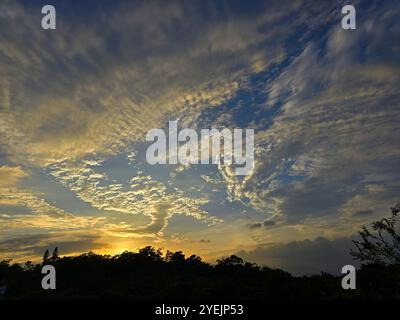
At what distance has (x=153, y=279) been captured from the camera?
80312mm

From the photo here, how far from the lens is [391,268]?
20.6 metres

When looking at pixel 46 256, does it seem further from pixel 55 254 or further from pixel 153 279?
pixel 153 279

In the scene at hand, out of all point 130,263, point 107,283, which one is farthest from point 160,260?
point 107,283

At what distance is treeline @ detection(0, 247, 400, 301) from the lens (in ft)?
204

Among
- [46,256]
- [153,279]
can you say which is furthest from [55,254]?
[153,279]

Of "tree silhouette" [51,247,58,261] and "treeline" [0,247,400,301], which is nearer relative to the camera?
"treeline" [0,247,400,301]

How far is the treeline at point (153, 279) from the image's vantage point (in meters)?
62.1

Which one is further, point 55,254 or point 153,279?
point 55,254

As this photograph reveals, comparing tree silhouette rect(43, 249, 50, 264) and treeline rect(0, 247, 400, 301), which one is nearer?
treeline rect(0, 247, 400, 301)

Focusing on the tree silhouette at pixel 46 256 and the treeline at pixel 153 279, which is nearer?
the treeline at pixel 153 279
